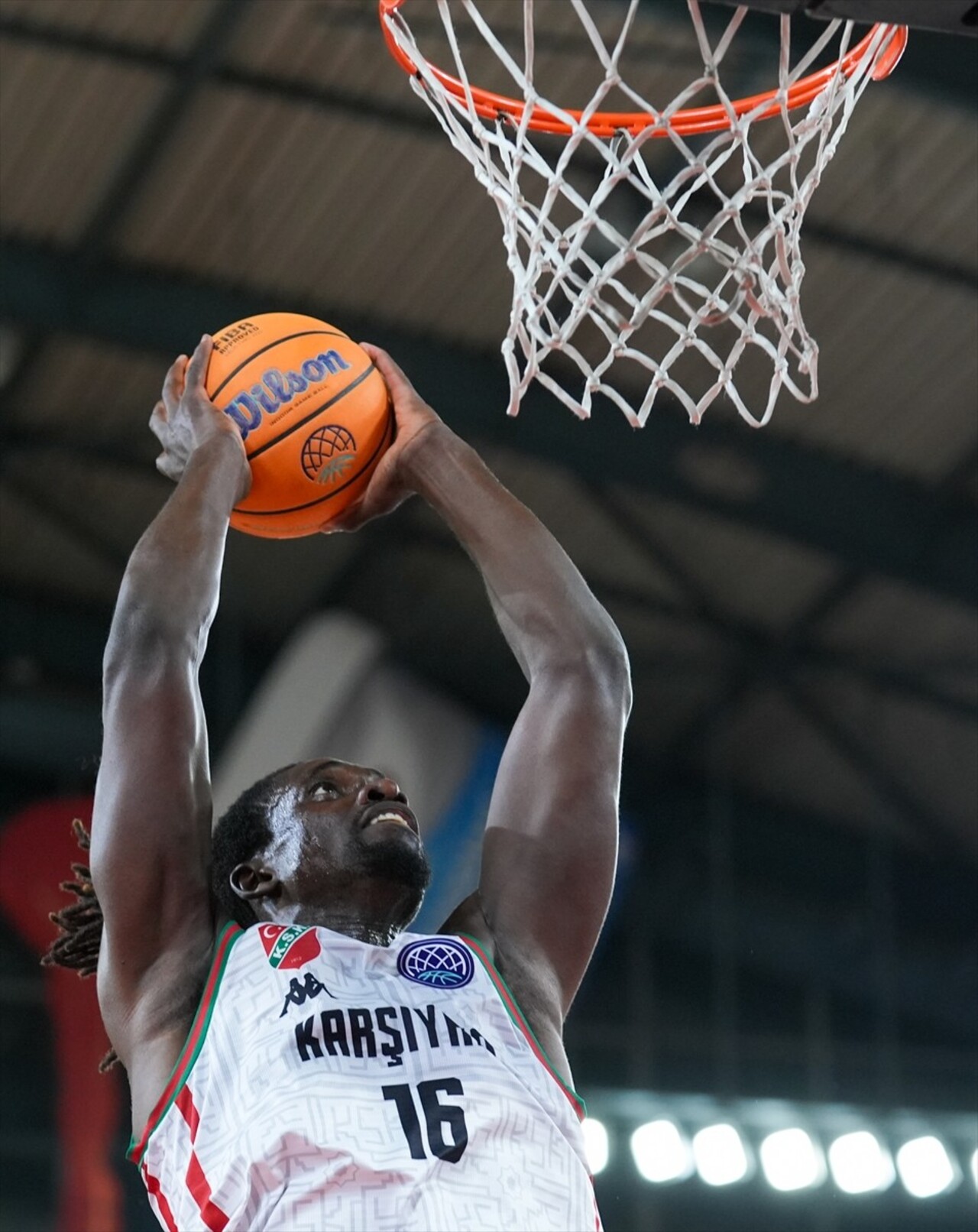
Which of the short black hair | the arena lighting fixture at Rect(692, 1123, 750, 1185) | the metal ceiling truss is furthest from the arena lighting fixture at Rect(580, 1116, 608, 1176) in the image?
the short black hair

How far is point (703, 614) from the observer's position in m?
11.0

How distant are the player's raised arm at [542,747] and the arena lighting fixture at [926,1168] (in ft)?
28.0

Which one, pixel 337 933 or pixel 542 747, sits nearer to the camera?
pixel 337 933

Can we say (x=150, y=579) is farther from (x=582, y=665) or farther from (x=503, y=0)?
(x=503, y=0)

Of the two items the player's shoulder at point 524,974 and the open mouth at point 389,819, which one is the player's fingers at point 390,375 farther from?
the player's shoulder at point 524,974

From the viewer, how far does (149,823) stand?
2.76 metres

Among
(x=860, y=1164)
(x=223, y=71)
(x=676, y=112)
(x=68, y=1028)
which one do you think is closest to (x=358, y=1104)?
(x=676, y=112)

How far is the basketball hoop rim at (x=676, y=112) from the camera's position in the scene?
3.66 m

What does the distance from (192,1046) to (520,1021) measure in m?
0.48

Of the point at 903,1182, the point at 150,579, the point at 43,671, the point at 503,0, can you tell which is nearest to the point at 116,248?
the point at 503,0

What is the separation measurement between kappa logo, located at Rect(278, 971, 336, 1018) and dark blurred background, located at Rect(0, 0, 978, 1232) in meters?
4.34

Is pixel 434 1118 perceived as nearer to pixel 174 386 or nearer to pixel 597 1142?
pixel 174 386

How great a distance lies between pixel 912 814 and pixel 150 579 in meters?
9.58

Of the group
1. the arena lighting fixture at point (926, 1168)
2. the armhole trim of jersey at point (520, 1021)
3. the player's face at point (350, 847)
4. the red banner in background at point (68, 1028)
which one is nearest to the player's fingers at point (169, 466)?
the player's face at point (350, 847)
